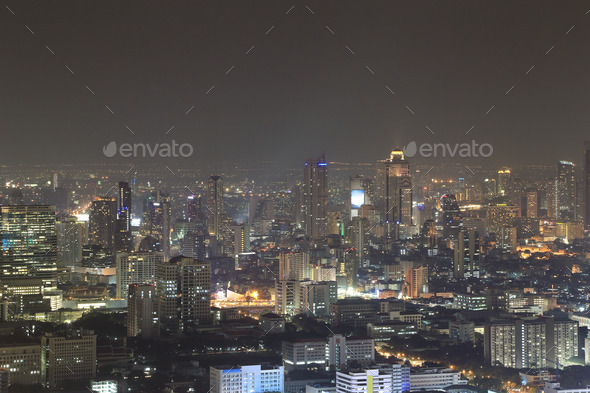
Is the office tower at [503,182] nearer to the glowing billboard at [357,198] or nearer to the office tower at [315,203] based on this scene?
the glowing billboard at [357,198]

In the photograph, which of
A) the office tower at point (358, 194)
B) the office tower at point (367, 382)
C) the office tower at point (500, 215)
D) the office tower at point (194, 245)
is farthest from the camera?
the office tower at point (358, 194)

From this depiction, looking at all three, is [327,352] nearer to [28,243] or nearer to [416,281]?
[28,243]

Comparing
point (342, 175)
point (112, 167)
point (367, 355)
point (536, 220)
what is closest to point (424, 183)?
point (342, 175)

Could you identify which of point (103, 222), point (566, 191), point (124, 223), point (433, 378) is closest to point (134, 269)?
point (103, 222)

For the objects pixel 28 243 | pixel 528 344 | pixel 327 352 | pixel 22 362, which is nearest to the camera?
pixel 22 362

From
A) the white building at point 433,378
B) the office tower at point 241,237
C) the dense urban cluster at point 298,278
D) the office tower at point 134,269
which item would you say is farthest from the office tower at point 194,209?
the white building at point 433,378

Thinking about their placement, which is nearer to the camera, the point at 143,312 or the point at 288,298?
the point at 143,312
